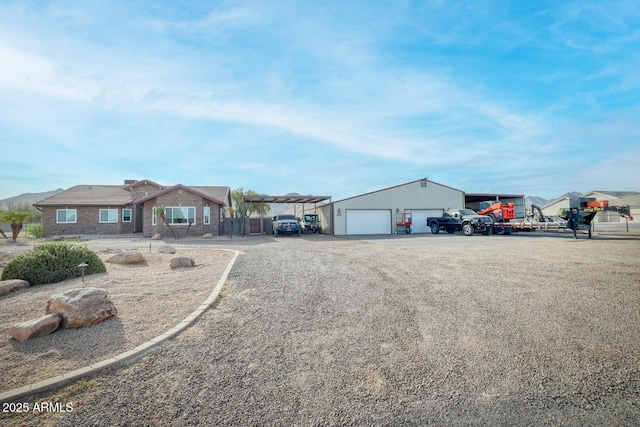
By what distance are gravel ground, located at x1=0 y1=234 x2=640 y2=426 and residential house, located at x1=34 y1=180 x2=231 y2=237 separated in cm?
1860

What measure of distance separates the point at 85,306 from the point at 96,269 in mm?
4000

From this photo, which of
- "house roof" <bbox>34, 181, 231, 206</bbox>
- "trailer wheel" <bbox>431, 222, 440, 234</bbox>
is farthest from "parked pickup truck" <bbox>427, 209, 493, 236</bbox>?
"house roof" <bbox>34, 181, 231, 206</bbox>

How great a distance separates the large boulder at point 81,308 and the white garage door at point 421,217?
2487cm

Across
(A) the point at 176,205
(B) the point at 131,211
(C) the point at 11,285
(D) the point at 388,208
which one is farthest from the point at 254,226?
(C) the point at 11,285

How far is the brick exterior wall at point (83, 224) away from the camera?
23922 millimetres

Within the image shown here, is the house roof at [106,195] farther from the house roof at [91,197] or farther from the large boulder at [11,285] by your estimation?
the large boulder at [11,285]

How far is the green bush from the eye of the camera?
6.80m

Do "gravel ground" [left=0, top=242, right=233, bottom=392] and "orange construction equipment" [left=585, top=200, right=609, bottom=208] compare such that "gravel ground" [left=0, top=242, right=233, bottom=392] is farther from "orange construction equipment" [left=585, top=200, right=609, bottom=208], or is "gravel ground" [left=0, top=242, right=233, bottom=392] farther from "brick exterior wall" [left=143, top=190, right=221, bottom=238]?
"orange construction equipment" [left=585, top=200, right=609, bottom=208]

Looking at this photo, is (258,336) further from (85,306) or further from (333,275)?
(333,275)

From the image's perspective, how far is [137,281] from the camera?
22.8ft

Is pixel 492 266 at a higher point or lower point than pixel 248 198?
lower

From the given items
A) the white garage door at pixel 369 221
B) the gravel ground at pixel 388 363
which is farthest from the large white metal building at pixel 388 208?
the gravel ground at pixel 388 363

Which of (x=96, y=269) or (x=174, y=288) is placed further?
(x=96, y=269)

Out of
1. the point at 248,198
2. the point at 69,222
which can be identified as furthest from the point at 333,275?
the point at 69,222
